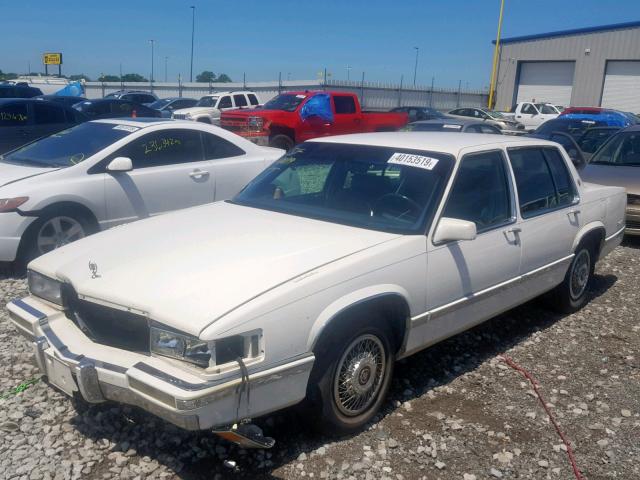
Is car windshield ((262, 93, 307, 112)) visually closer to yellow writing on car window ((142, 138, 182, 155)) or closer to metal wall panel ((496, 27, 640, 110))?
yellow writing on car window ((142, 138, 182, 155))

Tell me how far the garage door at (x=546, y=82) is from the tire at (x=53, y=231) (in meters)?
39.3

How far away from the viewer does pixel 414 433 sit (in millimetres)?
3531

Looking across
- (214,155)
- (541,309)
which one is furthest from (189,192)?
(541,309)

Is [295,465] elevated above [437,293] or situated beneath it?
situated beneath

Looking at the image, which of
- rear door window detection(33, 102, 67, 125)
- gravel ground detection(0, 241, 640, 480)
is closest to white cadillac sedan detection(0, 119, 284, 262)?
gravel ground detection(0, 241, 640, 480)

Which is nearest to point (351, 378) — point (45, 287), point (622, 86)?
point (45, 287)

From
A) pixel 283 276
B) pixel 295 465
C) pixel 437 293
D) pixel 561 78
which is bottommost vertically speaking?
pixel 295 465

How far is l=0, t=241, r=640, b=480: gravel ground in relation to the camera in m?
3.16

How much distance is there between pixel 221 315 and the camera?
2738 mm

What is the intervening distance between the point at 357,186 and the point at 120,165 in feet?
9.80

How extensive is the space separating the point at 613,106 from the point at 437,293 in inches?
1541

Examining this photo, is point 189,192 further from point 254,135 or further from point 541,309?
point 254,135

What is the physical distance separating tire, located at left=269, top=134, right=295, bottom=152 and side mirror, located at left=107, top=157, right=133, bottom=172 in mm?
8957

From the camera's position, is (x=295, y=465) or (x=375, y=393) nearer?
(x=295, y=465)
